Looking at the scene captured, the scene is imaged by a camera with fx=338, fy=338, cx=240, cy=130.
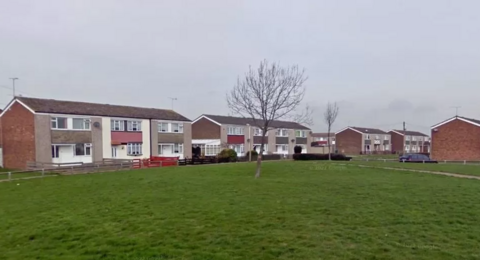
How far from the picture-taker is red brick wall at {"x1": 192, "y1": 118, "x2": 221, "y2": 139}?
5744 centimetres

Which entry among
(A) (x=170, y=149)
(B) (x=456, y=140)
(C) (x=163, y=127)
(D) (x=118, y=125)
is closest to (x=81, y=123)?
(D) (x=118, y=125)

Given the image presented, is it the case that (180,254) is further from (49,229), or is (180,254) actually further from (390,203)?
(390,203)

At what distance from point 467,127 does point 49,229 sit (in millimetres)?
58041

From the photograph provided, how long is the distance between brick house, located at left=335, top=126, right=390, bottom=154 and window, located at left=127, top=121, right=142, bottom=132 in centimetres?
6145

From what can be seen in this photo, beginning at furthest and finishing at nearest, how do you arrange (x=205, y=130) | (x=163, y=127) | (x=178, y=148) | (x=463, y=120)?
1. (x=205, y=130)
2. (x=463, y=120)
3. (x=178, y=148)
4. (x=163, y=127)

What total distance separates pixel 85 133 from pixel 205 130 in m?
24.5

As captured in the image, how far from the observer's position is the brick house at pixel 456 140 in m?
50.4

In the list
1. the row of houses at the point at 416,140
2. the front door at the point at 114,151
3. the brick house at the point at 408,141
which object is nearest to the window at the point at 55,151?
the front door at the point at 114,151

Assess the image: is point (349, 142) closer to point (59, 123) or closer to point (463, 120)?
point (463, 120)

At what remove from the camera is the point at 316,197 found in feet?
40.8

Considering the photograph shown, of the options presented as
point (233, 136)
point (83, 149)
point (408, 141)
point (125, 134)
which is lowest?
point (408, 141)

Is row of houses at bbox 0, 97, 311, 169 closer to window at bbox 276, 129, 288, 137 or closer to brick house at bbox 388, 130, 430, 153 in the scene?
window at bbox 276, 129, 288, 137

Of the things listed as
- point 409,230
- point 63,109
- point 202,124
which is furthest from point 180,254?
point 202,124

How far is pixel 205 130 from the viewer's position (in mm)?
58906
